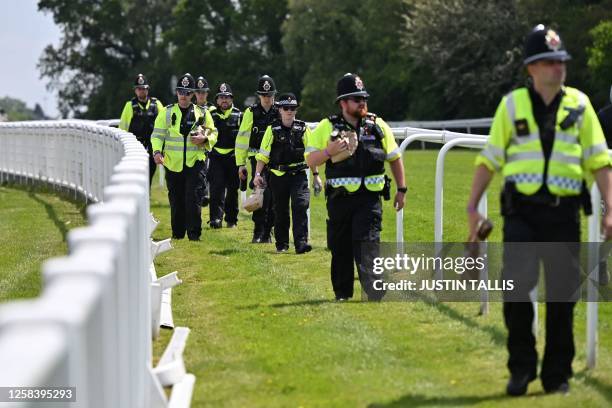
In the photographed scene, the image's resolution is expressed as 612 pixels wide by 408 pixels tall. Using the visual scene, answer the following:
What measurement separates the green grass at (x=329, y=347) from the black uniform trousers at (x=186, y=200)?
246 cm

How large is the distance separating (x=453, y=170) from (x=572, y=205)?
24.6m

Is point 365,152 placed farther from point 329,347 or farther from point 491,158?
point 491,158

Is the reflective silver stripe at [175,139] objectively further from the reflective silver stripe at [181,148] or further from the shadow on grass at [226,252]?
the shadow on grass at [226,252]

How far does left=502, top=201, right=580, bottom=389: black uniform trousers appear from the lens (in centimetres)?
742

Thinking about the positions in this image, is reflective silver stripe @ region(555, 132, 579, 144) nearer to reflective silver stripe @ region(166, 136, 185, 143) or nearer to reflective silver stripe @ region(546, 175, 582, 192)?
reflective silver stripe @ region(546, 175, 582, 192)

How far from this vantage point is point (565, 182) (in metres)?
7.39

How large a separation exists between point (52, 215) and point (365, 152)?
11605 millimetres

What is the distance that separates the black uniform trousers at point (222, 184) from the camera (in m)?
18.2

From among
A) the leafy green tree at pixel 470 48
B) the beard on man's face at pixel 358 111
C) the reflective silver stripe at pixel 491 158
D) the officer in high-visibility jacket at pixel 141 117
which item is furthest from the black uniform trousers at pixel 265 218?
the leafy green tree at pixel 470 48

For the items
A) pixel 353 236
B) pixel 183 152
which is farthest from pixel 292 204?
pixel 353 236

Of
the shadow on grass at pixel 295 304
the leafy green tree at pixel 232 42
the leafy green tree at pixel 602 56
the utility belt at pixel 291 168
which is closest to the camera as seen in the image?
the shadow on grass at pixel 295 304

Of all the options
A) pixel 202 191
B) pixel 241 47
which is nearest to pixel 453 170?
pixel 202 191

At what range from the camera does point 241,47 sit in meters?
81.3

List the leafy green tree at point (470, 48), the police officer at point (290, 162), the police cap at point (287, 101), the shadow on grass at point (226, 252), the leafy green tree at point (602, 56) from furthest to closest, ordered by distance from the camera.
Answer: the leafy green tree at point (470, 48) < the leafy green tree at point (602, 56) < the shadow on grass at point (226, 252) < the police officer at point (290, 162) < the police cap at point (287, 101)
